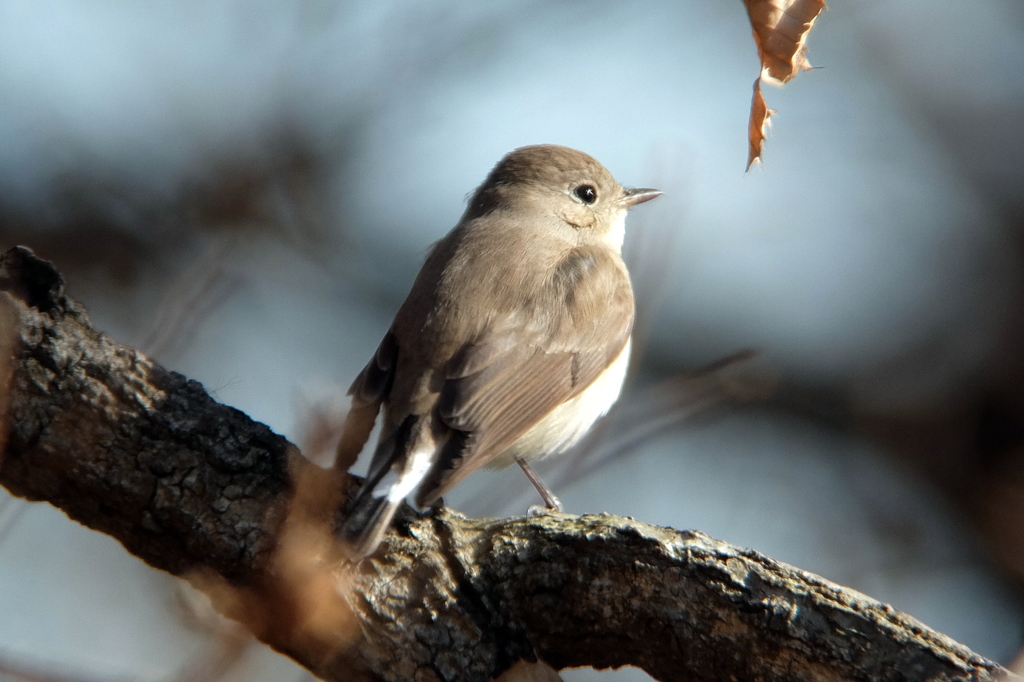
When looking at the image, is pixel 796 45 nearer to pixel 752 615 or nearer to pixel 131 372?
pixel 752 615

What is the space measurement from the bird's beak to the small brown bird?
0.39 metres

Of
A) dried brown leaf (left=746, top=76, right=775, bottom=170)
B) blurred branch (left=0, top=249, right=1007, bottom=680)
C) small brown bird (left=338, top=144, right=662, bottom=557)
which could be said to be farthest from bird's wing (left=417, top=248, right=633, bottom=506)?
dried brown leaf (left=746, top=76, right=775, bottom=170)

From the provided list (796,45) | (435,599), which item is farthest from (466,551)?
(796,45)

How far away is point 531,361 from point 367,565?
1.30 metres

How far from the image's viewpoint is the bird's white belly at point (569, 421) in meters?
3.87

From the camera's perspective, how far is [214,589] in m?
2.37

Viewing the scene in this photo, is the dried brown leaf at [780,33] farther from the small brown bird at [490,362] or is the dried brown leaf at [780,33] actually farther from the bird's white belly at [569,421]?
the bird's white belly at [569,421]

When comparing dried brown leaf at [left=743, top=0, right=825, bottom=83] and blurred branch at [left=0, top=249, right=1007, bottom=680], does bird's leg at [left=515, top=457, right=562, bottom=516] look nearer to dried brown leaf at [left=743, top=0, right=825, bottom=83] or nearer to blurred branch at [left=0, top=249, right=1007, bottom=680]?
blurred branch at [left=0, top=249, right=1007, bottom=680]

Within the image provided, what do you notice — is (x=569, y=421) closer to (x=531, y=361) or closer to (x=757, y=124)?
(x=531, y=361)

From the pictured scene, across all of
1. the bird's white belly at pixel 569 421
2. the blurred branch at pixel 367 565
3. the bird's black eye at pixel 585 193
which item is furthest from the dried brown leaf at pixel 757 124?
the bird's black eye at pixel 585 193

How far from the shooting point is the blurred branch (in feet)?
7.68

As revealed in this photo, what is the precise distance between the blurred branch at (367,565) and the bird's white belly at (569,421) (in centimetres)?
112

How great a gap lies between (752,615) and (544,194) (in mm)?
2889

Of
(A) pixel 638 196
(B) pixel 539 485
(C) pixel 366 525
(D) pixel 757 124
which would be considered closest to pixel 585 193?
(A) pixel 638 196
